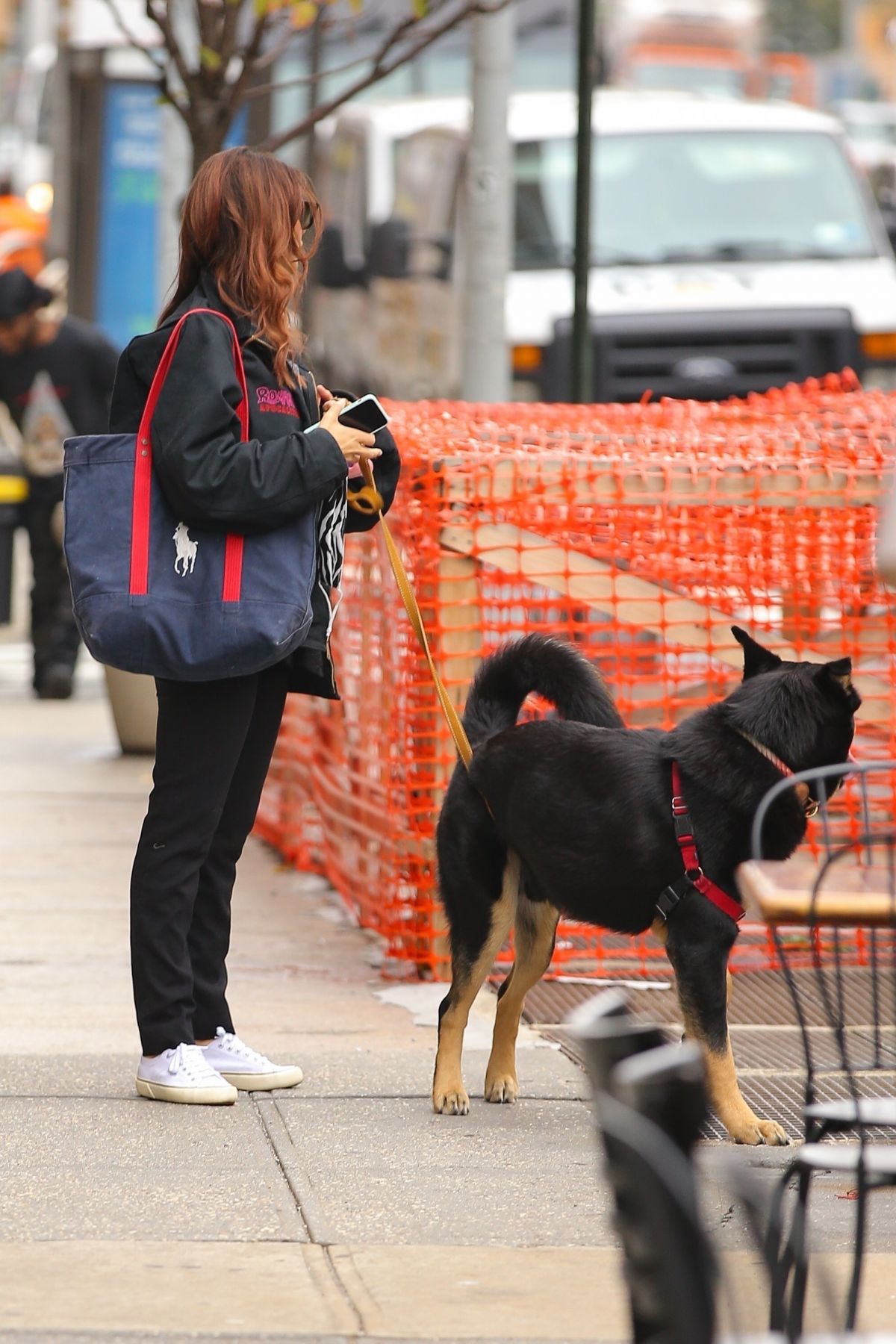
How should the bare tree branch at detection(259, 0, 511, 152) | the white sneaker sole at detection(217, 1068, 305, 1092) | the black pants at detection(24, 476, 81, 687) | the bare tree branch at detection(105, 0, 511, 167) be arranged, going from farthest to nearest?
1. the black pants at detection(24, 476, 81, 687)
2. the bare tree branch at detection(105, 0, 511, 167)
3. the bare tree branch at detection(259, 0, 511, 152)
4. the white sneaker sole at detection(217, 1068, 305, 1092)

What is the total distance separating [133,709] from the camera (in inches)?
379

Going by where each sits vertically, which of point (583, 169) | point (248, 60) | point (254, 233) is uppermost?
point (248, 60)

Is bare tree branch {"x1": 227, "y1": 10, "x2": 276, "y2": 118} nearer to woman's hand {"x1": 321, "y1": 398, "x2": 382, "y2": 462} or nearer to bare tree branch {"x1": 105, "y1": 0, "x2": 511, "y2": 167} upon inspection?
bare tree branch {"x1": 105, "y1": 0, "x2": 511, "y2": 167}

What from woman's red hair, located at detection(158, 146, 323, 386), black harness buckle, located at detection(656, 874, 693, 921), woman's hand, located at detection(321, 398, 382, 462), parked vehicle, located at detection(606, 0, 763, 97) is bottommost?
black harness buckle, located at detection(656, 874, 693, 921)

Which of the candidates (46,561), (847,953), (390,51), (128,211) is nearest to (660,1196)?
(847,953)

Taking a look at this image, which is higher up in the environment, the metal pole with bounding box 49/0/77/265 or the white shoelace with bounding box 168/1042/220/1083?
the metal pole with bounding box 49/0/77/265

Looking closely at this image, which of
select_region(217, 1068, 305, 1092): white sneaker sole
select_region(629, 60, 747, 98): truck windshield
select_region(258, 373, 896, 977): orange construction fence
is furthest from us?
select_region(629, 60, 747, 98): truck windshield

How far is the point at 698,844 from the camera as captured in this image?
4551 mm

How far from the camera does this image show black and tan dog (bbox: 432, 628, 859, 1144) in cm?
448

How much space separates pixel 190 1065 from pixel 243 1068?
0.19 metres

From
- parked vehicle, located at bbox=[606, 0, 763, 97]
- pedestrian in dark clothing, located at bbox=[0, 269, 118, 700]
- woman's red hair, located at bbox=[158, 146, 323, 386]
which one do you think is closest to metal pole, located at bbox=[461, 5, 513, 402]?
pedestrian in dark clothing, located at bbox=[0, 269, 118, 700]

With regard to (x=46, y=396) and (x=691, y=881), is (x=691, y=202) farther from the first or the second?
(x=691, y=881)

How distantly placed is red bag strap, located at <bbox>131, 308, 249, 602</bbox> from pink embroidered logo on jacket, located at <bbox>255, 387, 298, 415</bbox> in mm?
105

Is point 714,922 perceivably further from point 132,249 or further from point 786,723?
point 132,249
